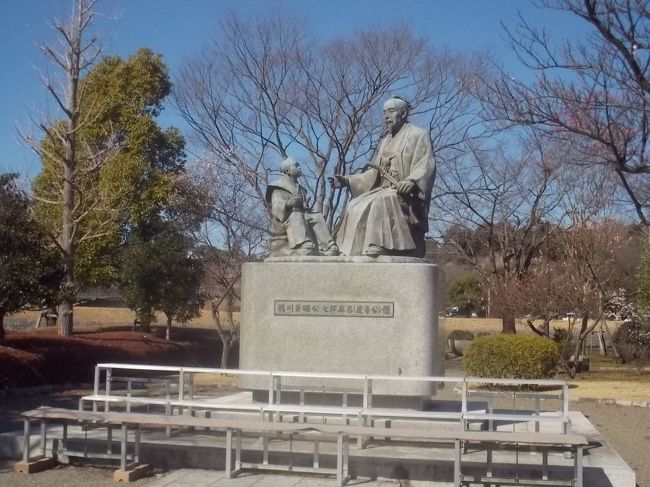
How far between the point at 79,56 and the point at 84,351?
7278 mm

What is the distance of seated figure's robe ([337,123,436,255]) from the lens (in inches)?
372

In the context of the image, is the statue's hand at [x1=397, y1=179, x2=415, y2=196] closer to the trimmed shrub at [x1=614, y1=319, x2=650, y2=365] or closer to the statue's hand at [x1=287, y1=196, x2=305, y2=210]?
the statue's hand at [x1=287, y1=196, x2=305, y2=210]

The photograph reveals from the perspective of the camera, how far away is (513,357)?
58.8ft

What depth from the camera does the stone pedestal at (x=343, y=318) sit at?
9.08 m

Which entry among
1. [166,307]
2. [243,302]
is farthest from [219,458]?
[166,307]

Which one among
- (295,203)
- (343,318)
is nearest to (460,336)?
(295,203)

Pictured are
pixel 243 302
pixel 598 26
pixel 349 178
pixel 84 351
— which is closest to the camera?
pixel 243 302

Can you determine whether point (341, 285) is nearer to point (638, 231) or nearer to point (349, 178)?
point (349, 178)

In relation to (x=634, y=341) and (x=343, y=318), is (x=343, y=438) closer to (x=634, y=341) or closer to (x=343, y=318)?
(x=343, y=318)

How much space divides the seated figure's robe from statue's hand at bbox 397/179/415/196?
73 mm

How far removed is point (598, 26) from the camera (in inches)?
Result: 441

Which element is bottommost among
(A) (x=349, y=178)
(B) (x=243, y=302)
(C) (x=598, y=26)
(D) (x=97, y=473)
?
(D) (x=97, y=473)

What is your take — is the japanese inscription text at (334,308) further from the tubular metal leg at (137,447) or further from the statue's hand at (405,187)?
the tubular metal leg at (137,447)

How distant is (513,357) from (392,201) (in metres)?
9.38
